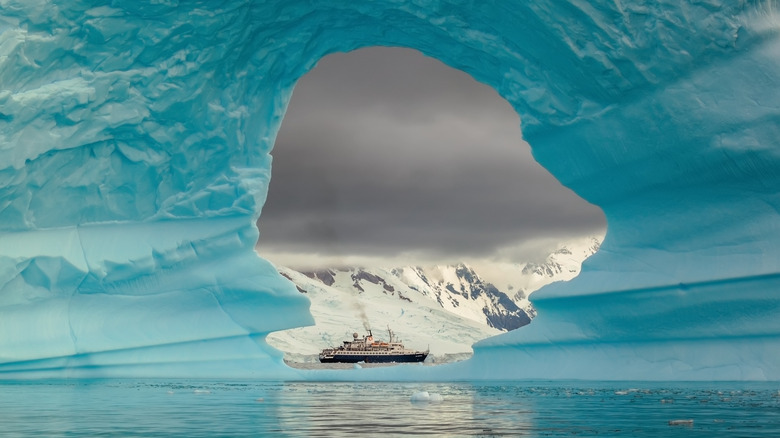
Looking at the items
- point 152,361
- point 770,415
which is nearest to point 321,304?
point 152,361

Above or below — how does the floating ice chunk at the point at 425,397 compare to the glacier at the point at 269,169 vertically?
below

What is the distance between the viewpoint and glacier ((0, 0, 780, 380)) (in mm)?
16828

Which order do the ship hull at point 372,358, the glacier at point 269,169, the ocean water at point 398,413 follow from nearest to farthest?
the ocean water at point 398,413 → the glacier at point 269,169 → the ship hull at point 372,358

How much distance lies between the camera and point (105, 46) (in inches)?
743

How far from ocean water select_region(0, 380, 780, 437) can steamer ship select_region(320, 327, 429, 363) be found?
3855cm

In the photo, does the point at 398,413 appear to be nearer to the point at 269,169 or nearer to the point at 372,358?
Result: the point at 269,169

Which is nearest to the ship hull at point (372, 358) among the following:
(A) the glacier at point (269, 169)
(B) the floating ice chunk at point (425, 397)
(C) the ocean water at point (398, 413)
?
(A) the glacier at point (269, 169)

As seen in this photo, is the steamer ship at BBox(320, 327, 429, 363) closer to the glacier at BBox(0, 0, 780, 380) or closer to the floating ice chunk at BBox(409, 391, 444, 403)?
the glacier at BBox(0, 0, 780, 380)

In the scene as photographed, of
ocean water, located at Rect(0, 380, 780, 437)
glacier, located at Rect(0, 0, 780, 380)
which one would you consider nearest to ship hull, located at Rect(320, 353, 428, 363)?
glacier, located at Rect(0, 0, 780, 380)

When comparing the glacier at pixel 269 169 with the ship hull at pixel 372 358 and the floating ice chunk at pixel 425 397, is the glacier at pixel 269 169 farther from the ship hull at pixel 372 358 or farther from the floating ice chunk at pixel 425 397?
the ship hull at pixel 372 358

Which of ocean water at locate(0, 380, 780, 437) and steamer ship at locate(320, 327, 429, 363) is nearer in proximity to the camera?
ocean water at locate(0, 380, 780, 437)

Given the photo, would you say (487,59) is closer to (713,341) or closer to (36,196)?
(713,341)

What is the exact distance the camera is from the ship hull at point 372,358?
179ft

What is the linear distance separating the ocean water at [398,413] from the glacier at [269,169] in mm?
2425
